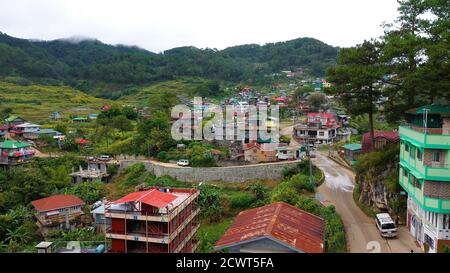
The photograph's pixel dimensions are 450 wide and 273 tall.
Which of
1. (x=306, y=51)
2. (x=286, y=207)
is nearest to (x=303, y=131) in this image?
(x=286, y=207)

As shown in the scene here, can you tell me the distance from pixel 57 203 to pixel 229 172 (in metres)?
8.79

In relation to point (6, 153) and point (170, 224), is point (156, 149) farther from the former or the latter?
point (170, 224)

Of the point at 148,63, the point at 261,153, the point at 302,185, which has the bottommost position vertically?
the point at 302,185

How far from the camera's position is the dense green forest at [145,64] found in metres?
69.2

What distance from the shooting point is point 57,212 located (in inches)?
795

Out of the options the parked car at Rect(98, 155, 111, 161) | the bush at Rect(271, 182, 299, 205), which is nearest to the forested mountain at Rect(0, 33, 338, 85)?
the parked car at Rect(98, 155, 111, 161)

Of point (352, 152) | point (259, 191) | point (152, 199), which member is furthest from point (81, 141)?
point (152, 199)

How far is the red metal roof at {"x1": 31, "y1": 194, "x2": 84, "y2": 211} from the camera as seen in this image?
2016 centimetres

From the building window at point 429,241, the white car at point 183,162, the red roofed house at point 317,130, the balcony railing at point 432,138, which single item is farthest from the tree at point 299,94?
the building window at point 429,241

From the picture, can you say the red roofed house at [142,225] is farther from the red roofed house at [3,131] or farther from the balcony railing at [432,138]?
the red roofed house at [3,131]

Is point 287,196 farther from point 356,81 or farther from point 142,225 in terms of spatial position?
point 142,225

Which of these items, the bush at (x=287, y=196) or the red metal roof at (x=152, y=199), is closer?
the red metal roof at (x=152, y=199)

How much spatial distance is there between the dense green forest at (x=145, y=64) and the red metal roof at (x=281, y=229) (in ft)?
187
